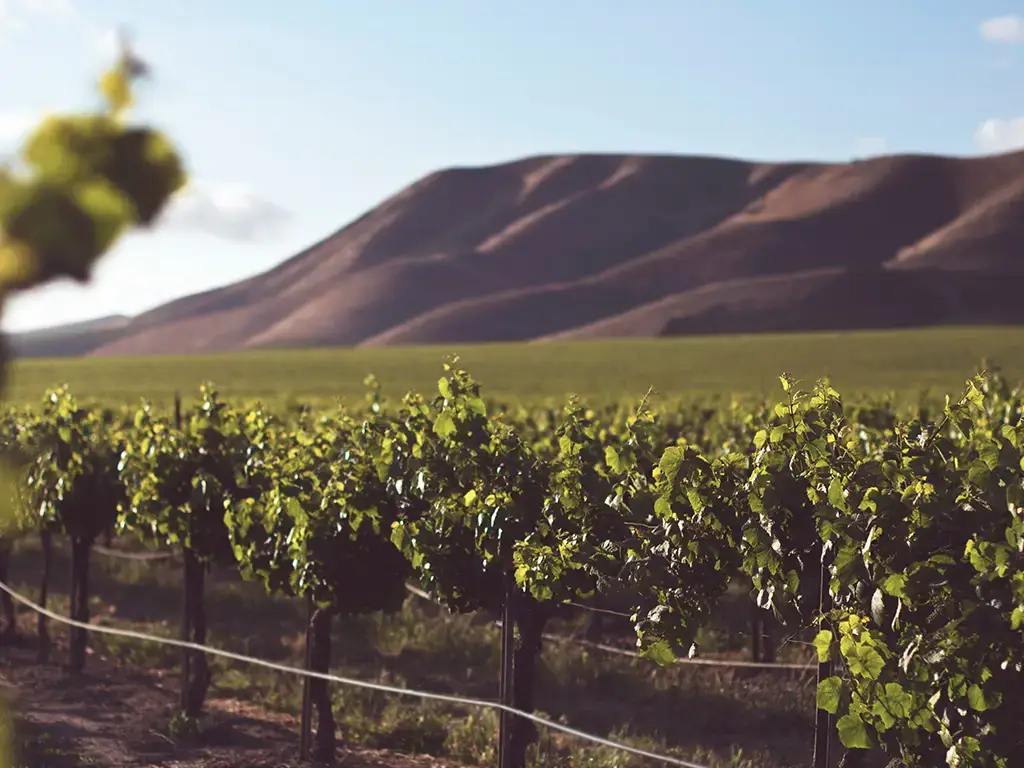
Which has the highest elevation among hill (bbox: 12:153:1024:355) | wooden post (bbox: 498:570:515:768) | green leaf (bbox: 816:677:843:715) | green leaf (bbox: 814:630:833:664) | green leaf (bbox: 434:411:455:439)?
hill (bbox: 12:153:1024:355)

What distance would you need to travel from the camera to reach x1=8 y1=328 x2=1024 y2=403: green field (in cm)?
6203

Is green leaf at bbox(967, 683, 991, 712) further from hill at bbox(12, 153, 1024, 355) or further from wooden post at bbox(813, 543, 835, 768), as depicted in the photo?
hill at bbox(12, 153, 1024, 355)

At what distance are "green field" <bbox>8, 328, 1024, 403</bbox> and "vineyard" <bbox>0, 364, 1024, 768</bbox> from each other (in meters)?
44.4

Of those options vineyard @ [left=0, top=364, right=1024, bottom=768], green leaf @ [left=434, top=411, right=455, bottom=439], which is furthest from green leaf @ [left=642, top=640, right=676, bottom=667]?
green leaf @ [left=434, top=411, right=455, bottom=439]

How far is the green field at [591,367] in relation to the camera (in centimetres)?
6203

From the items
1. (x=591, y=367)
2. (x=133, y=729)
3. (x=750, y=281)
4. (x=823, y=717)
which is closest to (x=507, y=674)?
(x=823, y=717)

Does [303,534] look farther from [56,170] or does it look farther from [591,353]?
[591,353]

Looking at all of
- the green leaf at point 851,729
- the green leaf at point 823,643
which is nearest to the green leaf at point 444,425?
the green leaf at point 823,643

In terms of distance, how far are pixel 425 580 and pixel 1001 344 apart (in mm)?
77937

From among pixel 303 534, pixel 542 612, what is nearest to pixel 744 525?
pixel 542 612

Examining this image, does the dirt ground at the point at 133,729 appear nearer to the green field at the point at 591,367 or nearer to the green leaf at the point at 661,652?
the green leaf at the point at 661,652

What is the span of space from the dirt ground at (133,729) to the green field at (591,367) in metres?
42.6

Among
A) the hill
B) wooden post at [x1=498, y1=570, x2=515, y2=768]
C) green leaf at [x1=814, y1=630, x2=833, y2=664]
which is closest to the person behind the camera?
green leaf at [x1=814, y1=630, x2=833, y2=664]

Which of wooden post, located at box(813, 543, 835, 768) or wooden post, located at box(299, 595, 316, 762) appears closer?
wooden post, located at box(813, 543, 835, 768)
